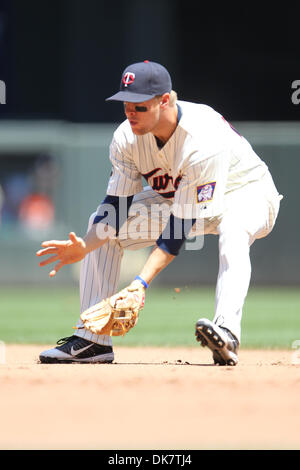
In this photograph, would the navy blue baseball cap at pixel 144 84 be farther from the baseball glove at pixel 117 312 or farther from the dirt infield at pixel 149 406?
the dirt infield at pixel 149 406

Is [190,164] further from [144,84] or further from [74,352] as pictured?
[74,352]

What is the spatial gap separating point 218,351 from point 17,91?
9.87m

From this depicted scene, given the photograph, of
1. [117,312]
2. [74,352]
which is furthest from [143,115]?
[74,352]

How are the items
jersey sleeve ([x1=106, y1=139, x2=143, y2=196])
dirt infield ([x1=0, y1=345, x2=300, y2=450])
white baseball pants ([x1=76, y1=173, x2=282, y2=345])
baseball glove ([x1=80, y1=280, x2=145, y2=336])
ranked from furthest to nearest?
jersey sleeve ([x1=106, y1=139, x2=143, y2=196]) → white baseball pants ([x1=76, y1=173, x2=282, y2=345]) → baseball glove ([x1=80, y1=280, x2=145, y2=336]) → dirt infield ([x1=0, y1=345, x2=300, y2=450])

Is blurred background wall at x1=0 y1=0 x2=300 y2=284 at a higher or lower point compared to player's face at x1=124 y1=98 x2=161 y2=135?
higher

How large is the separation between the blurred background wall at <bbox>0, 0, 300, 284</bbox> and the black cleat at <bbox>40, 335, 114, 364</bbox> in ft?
22.1

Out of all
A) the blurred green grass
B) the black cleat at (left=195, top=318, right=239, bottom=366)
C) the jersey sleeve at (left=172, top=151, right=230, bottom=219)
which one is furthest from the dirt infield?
the blurred green grass

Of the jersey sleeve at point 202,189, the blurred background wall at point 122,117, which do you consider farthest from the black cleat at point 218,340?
the blurred background wall at point 122,117

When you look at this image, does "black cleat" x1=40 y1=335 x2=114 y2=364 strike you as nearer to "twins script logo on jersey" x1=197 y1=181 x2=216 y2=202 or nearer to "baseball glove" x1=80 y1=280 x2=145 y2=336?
"baseball glove" x1=80 y1=280 x2=145 y2=336

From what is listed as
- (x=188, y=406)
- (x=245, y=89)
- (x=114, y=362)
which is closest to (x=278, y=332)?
(x=114, y=362)

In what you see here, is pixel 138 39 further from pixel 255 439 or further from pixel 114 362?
pixel 255 439

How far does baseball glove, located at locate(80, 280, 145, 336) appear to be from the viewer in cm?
382

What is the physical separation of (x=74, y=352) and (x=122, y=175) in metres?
0.90

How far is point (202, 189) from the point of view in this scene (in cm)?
396
